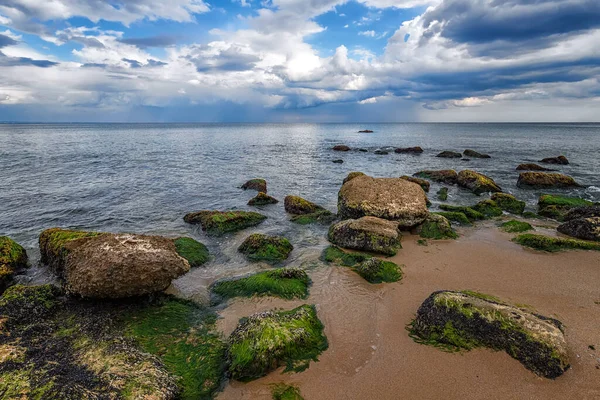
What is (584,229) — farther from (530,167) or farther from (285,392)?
(530,167)

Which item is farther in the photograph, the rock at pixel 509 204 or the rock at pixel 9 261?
the rock at pixel 509 204

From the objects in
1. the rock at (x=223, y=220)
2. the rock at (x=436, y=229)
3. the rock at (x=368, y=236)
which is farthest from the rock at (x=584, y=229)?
the rock at (x=223, y=220)

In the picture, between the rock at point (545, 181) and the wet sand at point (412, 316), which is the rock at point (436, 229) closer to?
the wet sand at point (412, 316)

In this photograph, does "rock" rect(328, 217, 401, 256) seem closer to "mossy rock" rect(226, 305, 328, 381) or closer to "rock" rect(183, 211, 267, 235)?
"rock" rect(183, 211, 267, 235)

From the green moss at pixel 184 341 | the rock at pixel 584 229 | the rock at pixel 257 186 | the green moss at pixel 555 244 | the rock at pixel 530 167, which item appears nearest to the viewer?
the green moss at pixel 184 341

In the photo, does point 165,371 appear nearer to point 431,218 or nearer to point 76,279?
point 76,279

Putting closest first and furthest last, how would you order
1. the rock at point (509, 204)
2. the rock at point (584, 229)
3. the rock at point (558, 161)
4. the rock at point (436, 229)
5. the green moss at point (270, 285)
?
the green moss at point (270, 285) → the rock at point (584, 229) → the rock at point (436, 229) → the rock at point (509, 204) → the rock at point (558, 161)

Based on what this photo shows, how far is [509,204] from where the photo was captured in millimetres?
16828

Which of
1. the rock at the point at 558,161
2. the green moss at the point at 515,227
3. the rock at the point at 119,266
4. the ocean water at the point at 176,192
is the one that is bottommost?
the ocean water at the point at 176,192

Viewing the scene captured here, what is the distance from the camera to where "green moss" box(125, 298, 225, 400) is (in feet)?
18.3

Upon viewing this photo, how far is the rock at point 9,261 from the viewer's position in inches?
366

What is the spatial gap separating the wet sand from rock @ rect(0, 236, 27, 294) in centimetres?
694

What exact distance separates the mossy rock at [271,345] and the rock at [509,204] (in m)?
14.6

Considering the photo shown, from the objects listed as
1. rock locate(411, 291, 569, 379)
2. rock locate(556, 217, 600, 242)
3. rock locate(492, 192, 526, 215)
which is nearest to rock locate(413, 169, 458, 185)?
rock locate(492, 192, 526, 215)
